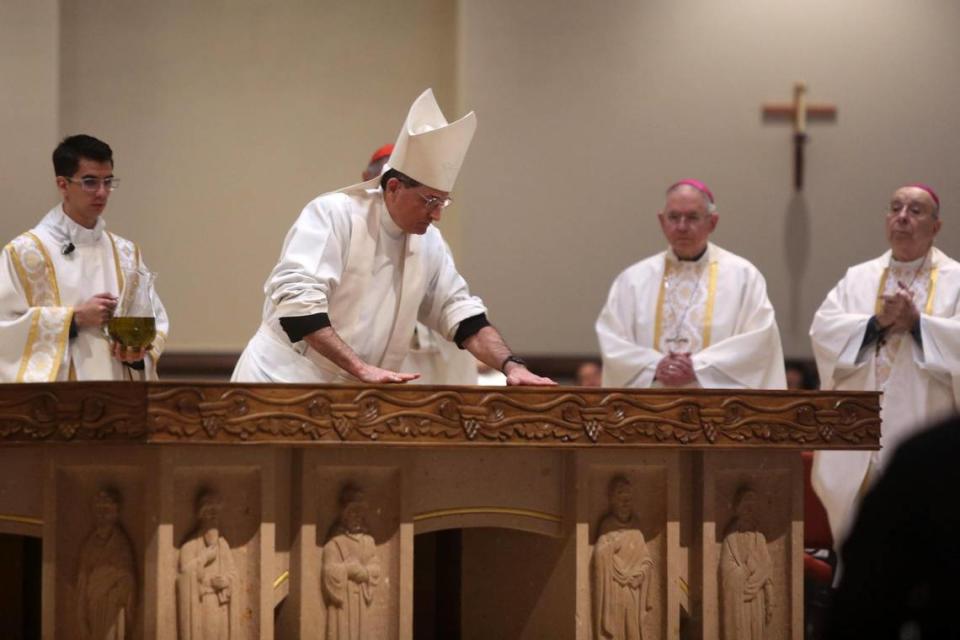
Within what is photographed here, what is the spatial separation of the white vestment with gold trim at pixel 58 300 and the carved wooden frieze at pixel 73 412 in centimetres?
145

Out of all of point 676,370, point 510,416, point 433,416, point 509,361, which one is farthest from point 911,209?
point 433,416

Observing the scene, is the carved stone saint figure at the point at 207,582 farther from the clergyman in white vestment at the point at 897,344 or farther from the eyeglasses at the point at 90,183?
the clergyman in white vestment at the point at 897,344

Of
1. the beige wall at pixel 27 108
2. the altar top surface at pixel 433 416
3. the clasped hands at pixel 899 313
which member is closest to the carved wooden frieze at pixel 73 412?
the altar top surface at pixel 433 416

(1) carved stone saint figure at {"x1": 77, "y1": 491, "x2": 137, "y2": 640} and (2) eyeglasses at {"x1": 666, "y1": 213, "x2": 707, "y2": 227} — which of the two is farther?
(2) eyeglasses at {"x1": 666, "y1": 213, "x2": 707, "y2": 227}

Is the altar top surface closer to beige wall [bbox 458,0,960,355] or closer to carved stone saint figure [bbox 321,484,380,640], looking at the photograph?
carved stone saint figure [bbox 321,484,380,640]

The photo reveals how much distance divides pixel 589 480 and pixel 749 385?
243 centimetres

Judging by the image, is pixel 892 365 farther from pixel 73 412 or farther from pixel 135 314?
pixel 73 412

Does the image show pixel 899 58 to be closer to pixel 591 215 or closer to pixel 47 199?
pixel 591 215

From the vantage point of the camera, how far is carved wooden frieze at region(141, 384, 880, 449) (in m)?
3.58

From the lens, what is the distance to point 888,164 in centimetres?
844

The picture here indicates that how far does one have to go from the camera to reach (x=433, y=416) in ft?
12.1

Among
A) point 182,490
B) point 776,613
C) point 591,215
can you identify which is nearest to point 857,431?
point 776,613

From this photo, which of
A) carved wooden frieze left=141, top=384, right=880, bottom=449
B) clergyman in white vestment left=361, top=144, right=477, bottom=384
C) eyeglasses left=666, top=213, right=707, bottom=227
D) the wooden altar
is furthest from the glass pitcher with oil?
eyeglasses left=666, top=213, right=707, bottom=227

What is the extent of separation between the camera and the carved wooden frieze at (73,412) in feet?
11.5
